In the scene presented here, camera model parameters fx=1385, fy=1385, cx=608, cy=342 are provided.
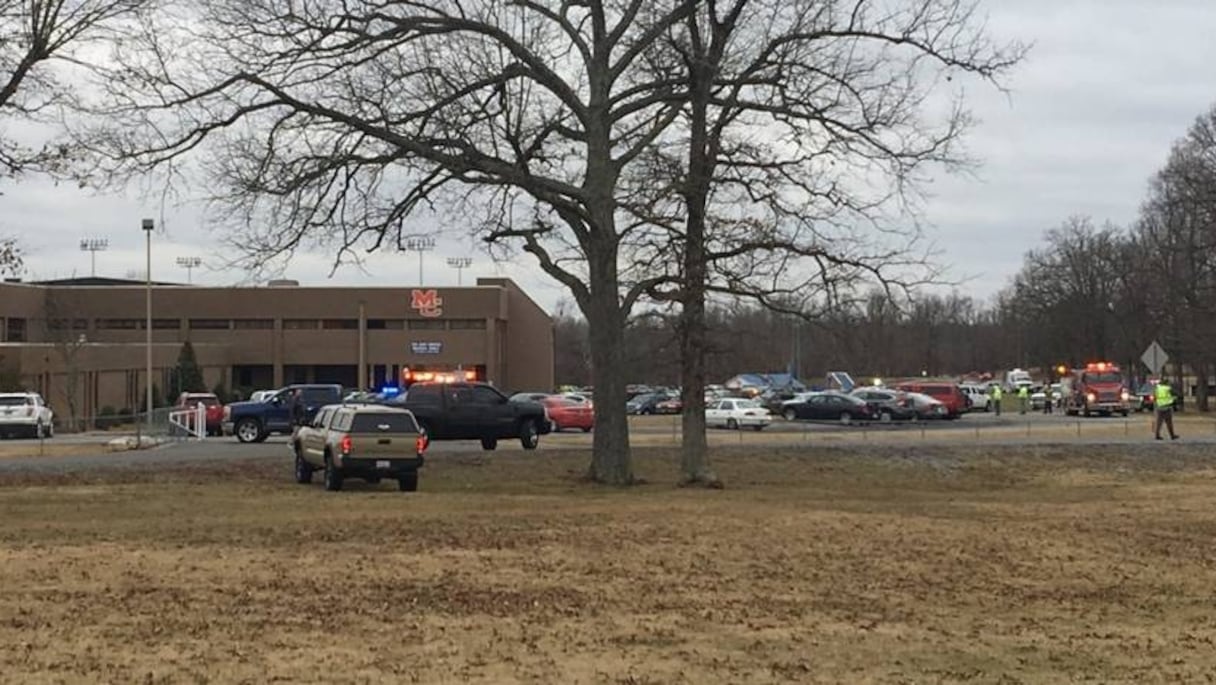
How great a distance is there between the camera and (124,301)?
88.8m

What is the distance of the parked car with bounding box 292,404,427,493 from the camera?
83.5 ft

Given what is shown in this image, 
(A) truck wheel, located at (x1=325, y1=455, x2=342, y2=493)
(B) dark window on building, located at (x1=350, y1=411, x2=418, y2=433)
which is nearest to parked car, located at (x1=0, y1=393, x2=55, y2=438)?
(A) truck wheel, located at (x1=325, y1=455, x2=342, y2=493)

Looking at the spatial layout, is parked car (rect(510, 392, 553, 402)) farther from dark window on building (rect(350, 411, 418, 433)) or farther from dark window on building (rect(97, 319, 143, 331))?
dark window on building (rect(97, 319, 143, 331))

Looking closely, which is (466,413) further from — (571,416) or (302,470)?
(571,416)

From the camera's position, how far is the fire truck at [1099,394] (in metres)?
66.4

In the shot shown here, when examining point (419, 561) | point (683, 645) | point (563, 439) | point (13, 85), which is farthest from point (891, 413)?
point (683, 645)

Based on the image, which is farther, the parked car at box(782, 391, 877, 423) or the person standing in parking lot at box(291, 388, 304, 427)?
the parked car at box(782, 391, 877, 423)

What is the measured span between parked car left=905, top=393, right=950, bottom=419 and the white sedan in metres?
7.85

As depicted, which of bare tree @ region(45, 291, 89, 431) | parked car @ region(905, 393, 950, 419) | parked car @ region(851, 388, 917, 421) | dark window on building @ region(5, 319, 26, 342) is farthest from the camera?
dark window on building @ region(5, 319, 26, 342)

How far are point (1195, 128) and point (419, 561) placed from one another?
7412 centimetres

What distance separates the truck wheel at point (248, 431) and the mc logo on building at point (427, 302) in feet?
165

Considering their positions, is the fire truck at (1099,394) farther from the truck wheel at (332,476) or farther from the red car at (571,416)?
the truck wheel at (332,476)

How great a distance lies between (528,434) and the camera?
3759cm

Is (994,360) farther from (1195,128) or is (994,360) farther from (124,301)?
(124,301)
